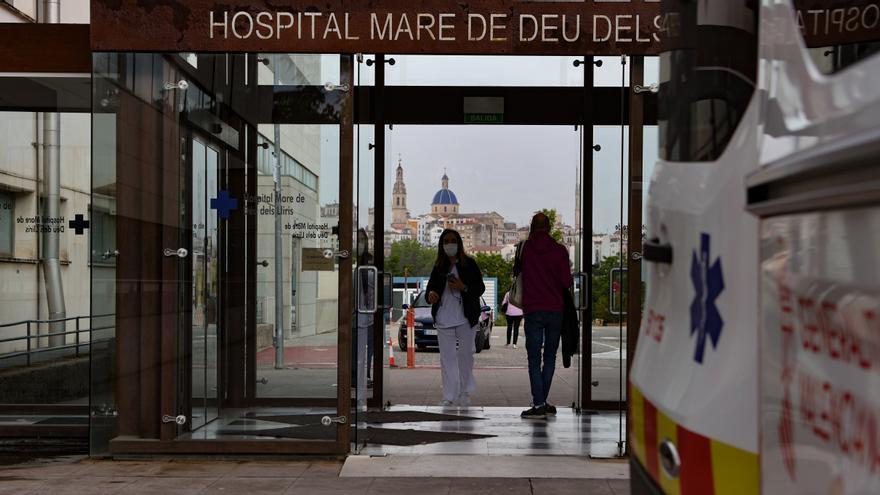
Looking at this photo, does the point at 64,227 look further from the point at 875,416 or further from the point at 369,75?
the point at 875,416

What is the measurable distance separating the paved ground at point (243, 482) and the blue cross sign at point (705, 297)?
3889mm

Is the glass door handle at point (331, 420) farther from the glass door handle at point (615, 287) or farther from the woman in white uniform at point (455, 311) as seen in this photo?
the woman in white uniform at point (455, 311)

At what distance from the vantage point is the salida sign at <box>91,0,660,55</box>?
6.50 meters

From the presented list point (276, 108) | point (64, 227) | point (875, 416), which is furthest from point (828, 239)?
point (64, 227)

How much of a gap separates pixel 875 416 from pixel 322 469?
17.8 feet

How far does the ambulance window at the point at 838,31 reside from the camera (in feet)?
5.66

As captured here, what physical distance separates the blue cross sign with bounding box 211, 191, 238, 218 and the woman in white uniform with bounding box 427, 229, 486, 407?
3.08 m

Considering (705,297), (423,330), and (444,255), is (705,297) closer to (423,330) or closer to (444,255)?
(444,255)

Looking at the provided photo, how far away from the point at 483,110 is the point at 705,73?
316 inches

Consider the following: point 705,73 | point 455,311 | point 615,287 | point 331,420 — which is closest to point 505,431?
point 615,287

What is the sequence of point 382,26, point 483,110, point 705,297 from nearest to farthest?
point 705,297 < point 382,26 < point 483,110

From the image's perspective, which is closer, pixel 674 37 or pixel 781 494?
pixel 781 494

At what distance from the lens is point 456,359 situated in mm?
9797

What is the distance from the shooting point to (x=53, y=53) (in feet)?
24.0
